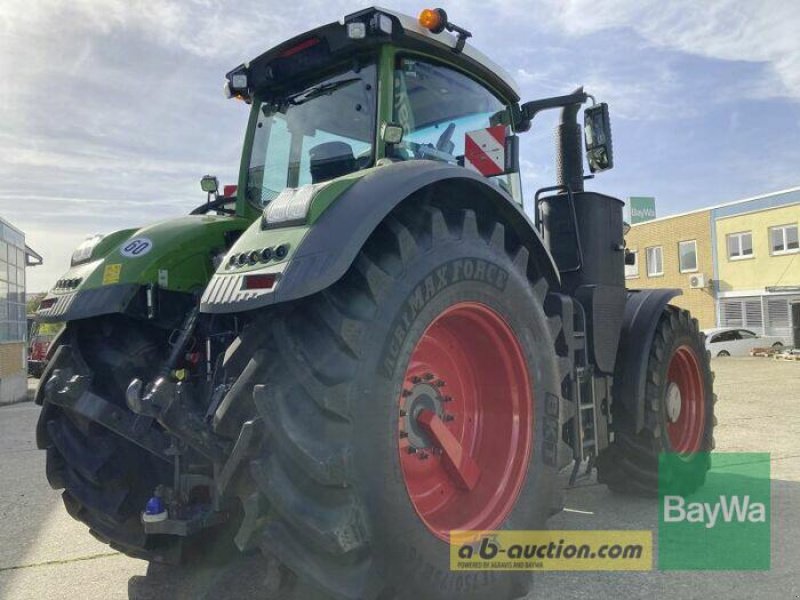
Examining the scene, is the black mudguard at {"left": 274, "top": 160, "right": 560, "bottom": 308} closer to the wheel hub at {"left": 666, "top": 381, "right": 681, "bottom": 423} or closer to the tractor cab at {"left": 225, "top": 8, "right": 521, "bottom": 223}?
the tractor cab at {"left": 225, "top": 8, "right": 521, "bottom": 223}

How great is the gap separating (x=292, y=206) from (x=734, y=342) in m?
26.6

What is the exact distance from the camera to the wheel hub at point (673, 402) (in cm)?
449

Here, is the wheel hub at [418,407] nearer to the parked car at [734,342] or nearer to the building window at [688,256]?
the parked car at [734,342]

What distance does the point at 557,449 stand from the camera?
295 centimetres

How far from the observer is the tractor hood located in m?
2.98

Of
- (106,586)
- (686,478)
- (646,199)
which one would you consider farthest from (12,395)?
(646,199)

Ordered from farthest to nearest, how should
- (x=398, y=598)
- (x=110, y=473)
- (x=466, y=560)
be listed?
(x=110, y=473) < (x=466, y=560) < (x=398, y=598)

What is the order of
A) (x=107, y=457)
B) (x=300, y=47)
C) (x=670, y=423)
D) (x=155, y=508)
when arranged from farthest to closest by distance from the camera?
(x=670, y=423) < (x=300, y=47) < (x=107, y=457) < (x=155, y=508)

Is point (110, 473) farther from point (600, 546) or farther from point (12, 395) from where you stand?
point (12, 395)

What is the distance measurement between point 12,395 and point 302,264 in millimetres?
16151

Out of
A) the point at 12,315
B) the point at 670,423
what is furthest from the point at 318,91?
the point at 12,315

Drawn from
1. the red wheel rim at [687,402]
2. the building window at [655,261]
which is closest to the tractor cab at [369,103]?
the red wheel rim at [687,402]

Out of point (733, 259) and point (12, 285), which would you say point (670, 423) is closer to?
point (12, 285)

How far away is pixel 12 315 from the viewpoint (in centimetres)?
1739
